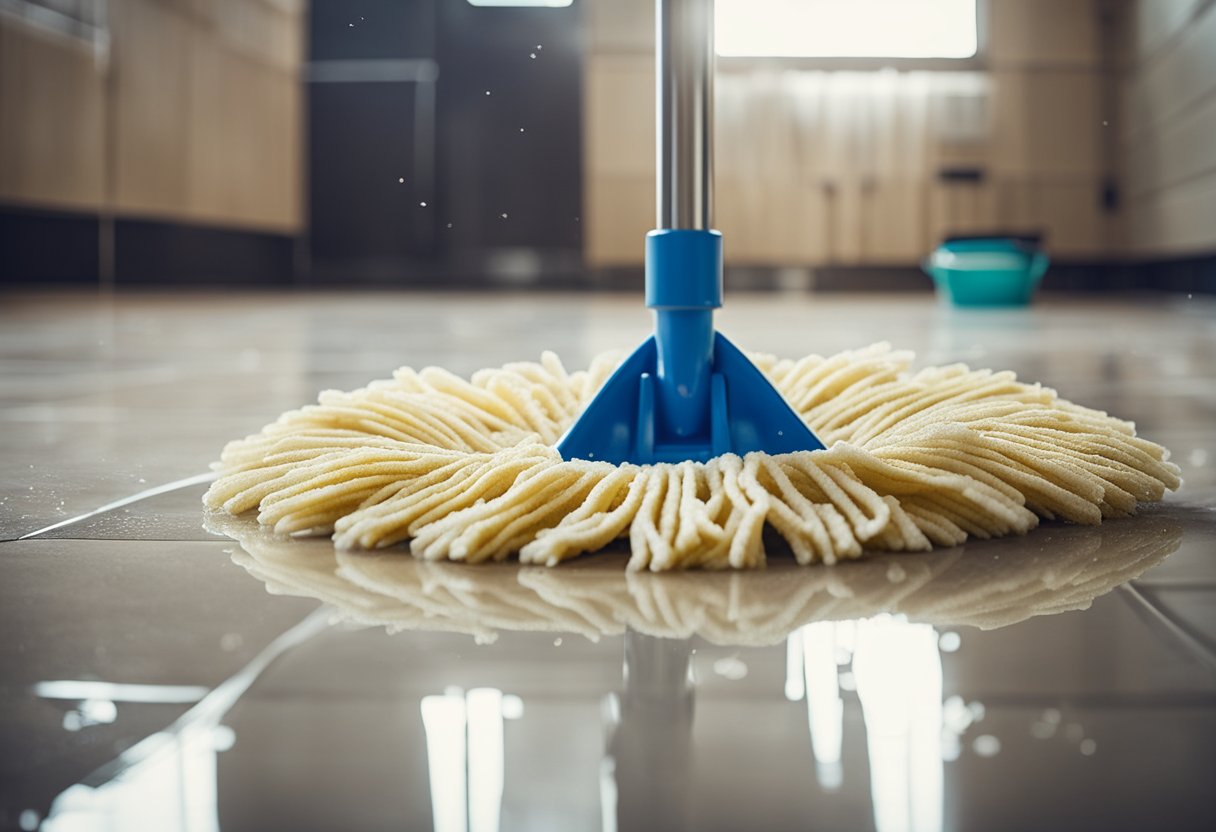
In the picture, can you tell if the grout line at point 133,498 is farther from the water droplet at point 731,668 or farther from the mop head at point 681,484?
the water droplet at point 731,668

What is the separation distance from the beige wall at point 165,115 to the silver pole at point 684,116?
3.23m

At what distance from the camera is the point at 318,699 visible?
1.22ft

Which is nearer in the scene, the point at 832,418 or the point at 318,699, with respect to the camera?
the point at 318,699

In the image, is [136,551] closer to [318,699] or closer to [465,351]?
[318,699]

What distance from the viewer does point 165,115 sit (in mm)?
4184

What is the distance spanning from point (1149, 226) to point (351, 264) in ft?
9.51

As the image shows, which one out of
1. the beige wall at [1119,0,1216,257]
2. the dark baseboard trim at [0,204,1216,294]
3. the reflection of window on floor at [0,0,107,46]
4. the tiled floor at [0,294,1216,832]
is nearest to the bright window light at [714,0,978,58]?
the beige wall at [1119,0,1216,257]

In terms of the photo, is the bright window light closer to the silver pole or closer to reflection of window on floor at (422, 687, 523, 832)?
the silver pole

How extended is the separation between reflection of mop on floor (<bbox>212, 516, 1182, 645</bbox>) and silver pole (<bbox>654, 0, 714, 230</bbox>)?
19 cm

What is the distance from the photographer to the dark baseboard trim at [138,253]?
373cm

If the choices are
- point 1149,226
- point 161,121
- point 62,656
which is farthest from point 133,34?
point 62,656

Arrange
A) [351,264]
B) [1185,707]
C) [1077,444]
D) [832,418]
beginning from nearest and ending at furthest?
1. [1185,707]
2. [1077,444]
3. [832,418]
4. [351,264]

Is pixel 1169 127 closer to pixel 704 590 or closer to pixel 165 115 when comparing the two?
pixel 165 115

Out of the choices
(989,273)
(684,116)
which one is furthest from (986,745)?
(989,273)
